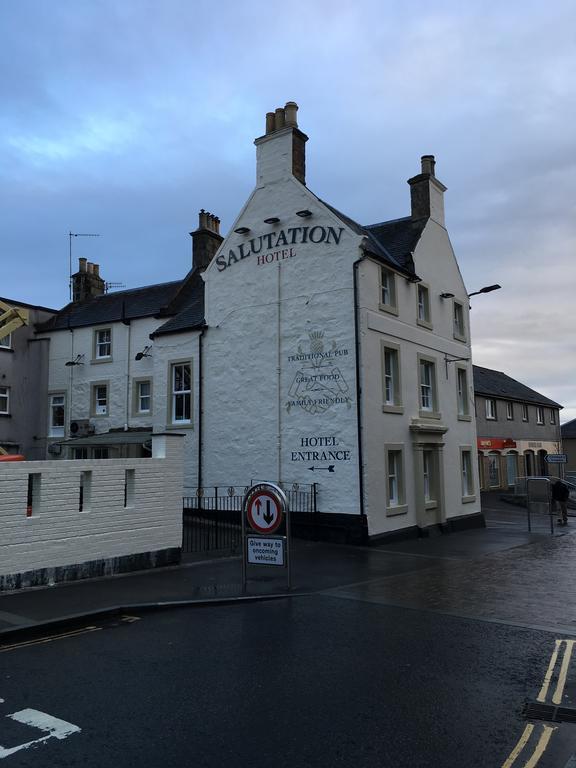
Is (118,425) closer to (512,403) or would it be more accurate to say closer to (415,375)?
(415,375)

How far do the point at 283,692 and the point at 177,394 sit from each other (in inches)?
718

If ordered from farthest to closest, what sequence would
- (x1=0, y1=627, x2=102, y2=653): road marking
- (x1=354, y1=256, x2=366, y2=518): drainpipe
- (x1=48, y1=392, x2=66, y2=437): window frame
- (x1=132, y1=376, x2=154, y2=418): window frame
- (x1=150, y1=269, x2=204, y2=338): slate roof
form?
(x1=48, y1=392, x2=66, y2=437): window frame
(x1=132, y1=376, x2=154, y2=418): window frame
(x1=150, y1=269, x2=204, y2=338): slate roof
(x1=354, y1=256, x2=366, y2=518): drainpipe
(x1=0, y1=627, x2=102, y2=653): road marking

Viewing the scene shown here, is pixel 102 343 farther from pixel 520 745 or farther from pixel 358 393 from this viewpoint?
pixel 520 745

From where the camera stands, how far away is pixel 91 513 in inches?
454

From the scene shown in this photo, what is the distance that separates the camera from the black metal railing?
16.5 m

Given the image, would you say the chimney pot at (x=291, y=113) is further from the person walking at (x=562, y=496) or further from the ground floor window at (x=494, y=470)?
the ground floor window at (x=494, y=470)

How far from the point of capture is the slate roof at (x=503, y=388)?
141 feet

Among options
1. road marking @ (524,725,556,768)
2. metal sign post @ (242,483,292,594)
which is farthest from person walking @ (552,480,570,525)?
road marking @ (524,725,556,768)

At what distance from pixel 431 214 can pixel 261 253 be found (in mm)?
7444

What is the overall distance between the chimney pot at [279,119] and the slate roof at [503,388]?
24276 millimetres

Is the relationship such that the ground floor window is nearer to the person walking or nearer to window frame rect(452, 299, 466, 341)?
the person walking

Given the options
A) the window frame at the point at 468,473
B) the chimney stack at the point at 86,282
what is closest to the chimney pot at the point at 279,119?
the window frame at the point at 468,473

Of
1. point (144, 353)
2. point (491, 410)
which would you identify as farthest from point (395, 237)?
point (491, 410)

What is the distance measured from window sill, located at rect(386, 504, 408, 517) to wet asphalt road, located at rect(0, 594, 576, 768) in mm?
10315
